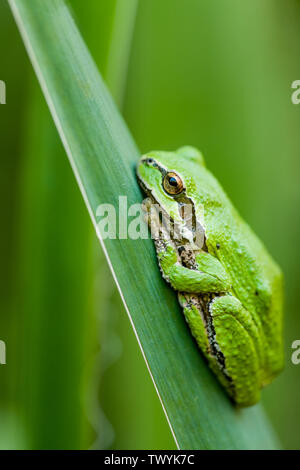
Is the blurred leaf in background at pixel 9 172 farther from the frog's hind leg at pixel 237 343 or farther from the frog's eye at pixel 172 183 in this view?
the frog's hind leg at pixel 237 343

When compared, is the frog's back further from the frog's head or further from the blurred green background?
the blurred green background

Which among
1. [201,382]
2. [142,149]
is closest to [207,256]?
[201,382]

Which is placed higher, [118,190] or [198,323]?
[118,190]

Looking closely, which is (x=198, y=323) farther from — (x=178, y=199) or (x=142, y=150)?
(x=142, y=150)

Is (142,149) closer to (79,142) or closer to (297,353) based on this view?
(79,142)

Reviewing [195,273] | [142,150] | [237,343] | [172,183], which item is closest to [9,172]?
[142,150]

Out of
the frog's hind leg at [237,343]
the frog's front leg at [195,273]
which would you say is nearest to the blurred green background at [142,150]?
the frog's front leg at [195,273]

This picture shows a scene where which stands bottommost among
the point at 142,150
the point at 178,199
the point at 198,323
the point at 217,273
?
the point at 198,323

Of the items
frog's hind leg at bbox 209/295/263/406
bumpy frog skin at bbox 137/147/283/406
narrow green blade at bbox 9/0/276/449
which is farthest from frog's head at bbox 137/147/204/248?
frog's hind leg at bbox 209/295/263/406
